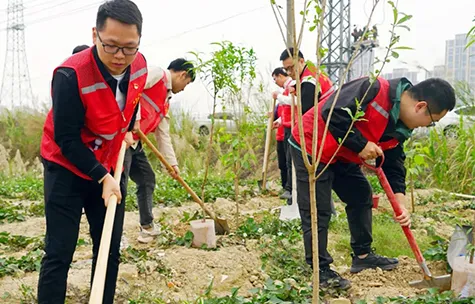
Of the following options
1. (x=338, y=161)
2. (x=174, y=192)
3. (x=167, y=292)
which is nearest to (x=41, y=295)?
(x=167, y=292)

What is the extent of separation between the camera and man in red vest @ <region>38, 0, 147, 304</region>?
6.47ft

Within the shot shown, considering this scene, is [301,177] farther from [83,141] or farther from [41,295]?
[41,295]

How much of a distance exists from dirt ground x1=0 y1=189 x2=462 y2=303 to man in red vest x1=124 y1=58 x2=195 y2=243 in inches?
11.5

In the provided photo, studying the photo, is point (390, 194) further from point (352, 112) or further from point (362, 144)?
point (352, 112)

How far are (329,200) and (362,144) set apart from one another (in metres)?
0.45

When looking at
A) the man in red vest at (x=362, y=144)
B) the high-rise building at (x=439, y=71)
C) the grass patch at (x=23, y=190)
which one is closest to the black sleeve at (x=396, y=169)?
the man in red vest at (x=362, y=144)

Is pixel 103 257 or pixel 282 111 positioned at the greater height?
pixel 282 111

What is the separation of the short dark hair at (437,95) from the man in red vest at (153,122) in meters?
1.76

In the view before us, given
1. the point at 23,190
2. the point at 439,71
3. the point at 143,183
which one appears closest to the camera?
the point at 143,183

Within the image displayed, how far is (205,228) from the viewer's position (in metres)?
3.79

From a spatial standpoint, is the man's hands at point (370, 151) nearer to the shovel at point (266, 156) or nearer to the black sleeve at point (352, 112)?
the black sleeve at point (352, 112)

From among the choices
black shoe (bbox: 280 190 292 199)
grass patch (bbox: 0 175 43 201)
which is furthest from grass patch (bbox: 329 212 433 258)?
grass patch (bbox: 0 175 43 201)

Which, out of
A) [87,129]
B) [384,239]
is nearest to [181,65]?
[87,129]

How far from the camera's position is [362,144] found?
291 centimetres
